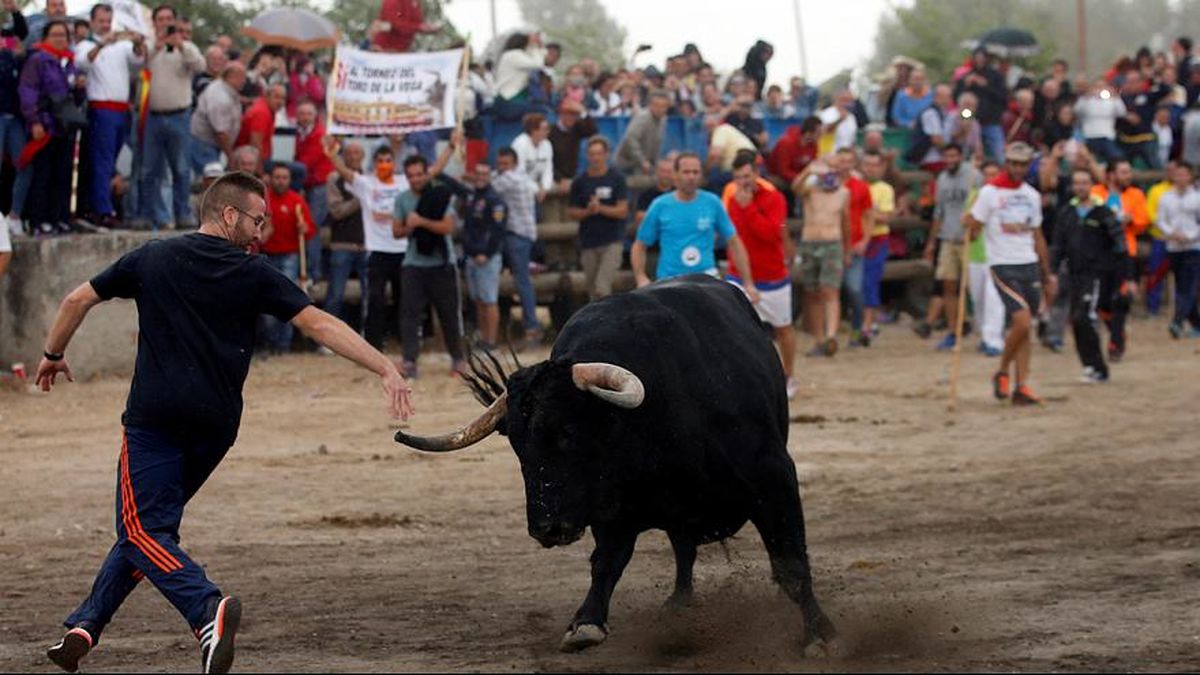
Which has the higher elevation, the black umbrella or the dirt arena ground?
the black umbrella

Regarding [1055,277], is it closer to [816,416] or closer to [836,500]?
[816,416]

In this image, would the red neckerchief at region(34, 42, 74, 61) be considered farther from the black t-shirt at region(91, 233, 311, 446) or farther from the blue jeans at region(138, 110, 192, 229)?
the black t-shirt at region(91, 233, 311, 446)

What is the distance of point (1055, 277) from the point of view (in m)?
19.7

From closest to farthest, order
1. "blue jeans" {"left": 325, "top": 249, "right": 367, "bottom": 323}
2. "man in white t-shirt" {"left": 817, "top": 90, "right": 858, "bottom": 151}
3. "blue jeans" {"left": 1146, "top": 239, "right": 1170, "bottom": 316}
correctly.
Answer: "blue jeans" {"left": 325, "top": 249, "right": 367, "bottom": 323} → "man in white t-shirt" {"left": 817, "top": 90, "right": 858, "bottom": 151} → "blue jeans" {"left": 1146, "top": 239, "right": 1170, "bottom": 316}

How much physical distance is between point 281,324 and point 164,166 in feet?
6.06

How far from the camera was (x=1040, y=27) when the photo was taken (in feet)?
194

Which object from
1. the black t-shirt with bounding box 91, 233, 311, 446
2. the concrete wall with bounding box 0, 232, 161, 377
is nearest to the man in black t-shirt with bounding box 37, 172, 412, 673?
the black t-shirt with bounding box 91, 233, 311, 446

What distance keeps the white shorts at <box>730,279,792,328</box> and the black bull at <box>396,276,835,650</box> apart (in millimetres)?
7392

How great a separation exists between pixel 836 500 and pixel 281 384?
19.9ft

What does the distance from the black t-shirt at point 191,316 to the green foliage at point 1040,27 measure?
3016 centimetres

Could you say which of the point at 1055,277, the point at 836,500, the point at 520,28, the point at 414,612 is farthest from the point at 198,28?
the point at 414,612

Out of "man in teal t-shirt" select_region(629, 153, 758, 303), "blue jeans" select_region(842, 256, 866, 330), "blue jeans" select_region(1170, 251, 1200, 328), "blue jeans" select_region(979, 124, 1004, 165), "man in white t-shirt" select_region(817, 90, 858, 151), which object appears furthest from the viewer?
"blue jeans" select_region(979, 124, 1004, 165)

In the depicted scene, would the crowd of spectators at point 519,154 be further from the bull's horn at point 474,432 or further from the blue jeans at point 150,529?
the blue jeans at point 150,529

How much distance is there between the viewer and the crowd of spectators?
15320 mm
